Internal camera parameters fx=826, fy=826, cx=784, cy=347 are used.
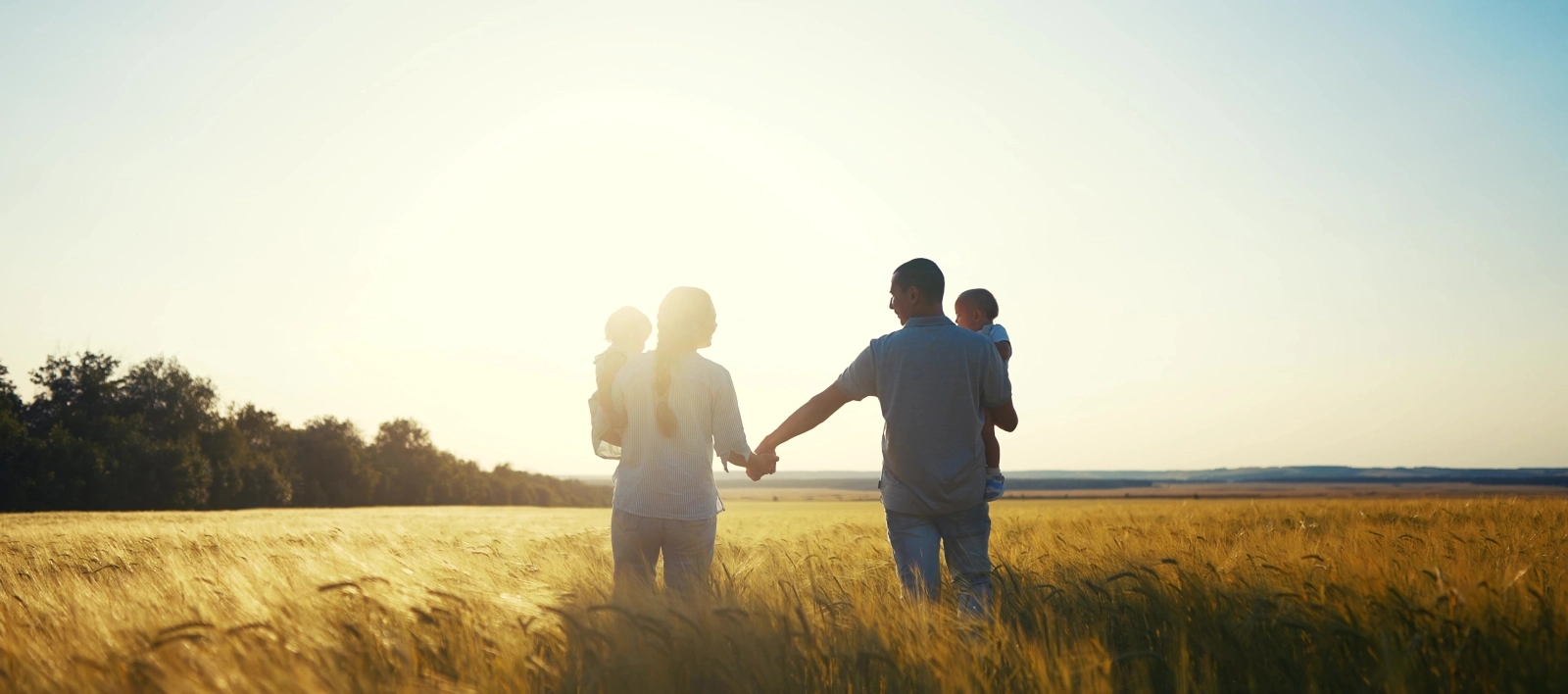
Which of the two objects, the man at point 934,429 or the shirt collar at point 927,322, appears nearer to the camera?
the man at point 934,429

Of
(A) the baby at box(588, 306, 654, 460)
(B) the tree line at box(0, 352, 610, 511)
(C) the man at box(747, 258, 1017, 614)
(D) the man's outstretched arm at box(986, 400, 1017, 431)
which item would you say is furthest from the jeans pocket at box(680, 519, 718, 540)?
(B) the tree line at box(0, 352, 610, 511)

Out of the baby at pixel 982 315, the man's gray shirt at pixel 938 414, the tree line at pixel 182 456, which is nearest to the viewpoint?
the man's gray shirt at pixel 938 414

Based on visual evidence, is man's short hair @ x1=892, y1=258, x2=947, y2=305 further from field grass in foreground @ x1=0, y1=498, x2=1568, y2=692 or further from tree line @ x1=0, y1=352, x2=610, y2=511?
Result: tree line @ x1=0, y1=352, x2=610, y2=511

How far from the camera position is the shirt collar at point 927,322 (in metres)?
4.06

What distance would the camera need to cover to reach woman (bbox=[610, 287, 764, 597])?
165 inches

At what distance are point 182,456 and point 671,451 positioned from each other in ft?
174

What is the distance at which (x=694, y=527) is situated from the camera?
423 centimetres

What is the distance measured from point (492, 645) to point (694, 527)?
1535 mm

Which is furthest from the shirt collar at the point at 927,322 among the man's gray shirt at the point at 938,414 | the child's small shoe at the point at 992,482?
the child's small shoe at the point at 992,482

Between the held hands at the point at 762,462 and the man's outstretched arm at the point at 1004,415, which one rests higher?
the man's outstretched arm at the point at 1004,415

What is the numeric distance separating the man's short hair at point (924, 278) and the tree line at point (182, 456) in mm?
51703

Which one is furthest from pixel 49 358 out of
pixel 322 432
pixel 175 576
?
pixel 175 576

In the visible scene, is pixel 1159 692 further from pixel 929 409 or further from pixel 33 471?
pixel 33 471

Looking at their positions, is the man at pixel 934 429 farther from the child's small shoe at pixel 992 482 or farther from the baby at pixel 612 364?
the baby at pixel 612 364
